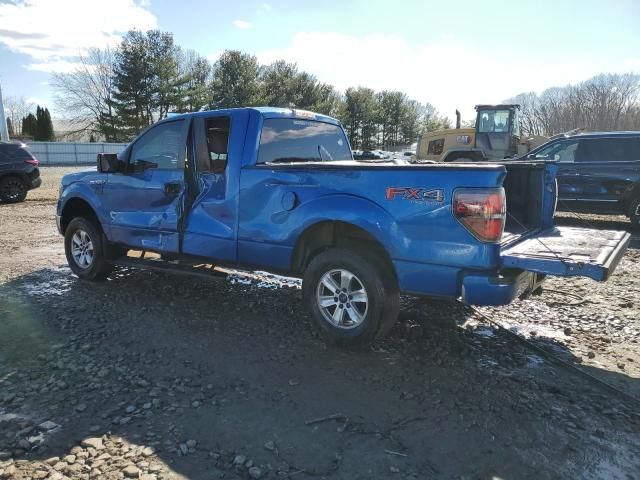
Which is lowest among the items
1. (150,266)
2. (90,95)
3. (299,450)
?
(299,450)

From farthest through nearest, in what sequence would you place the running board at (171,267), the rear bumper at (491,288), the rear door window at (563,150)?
the rear door window at (563,150) < the running board at (171,267) < the rear bumper at (491,288)

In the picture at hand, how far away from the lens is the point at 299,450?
2807mm

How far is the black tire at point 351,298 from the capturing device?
3.95m

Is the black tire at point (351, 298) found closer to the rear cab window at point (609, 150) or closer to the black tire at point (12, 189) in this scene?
the rear cab window at point (609, 150)

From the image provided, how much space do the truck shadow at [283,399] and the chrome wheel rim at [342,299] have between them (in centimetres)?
29

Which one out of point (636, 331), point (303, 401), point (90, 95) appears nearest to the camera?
point (303, 401)

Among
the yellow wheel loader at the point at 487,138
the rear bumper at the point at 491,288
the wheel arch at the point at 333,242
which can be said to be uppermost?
the yellow wheel loader at the point at 487,138

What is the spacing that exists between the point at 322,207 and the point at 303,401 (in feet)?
5.19

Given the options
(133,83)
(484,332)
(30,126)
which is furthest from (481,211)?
(30,126)

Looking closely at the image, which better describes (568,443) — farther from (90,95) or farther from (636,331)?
(90,95)

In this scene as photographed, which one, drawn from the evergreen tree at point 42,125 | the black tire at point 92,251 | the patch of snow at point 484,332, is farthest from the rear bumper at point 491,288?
the evergreen tree at point 42,125

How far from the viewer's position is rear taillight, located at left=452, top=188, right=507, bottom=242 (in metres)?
3.44

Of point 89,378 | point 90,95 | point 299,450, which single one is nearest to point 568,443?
point 299,450

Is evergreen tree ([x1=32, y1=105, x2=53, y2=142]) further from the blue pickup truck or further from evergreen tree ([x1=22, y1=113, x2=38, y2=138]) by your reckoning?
the blue pickup truck
